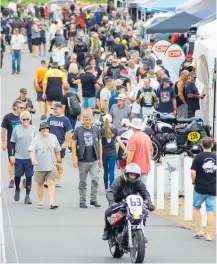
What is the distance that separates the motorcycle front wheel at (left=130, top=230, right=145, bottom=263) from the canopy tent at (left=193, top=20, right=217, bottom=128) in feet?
31.9

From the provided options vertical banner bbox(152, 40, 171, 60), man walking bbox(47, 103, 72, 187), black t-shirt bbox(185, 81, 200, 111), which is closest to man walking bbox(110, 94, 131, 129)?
man walking bbox(47, 103, 72, 187)

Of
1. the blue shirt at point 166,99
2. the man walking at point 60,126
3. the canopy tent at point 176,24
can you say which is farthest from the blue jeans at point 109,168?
the canopy tent at point 176,24

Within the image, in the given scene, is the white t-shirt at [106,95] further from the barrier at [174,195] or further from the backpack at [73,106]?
the barrier at [174,195]

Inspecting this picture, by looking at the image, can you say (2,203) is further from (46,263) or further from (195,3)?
(195,3)

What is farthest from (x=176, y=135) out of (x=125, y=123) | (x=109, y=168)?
(x=109, y=168)

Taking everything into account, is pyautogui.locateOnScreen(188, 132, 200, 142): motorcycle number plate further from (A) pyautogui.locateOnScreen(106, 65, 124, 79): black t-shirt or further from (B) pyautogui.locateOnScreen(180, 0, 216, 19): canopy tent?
(A) pyautogui.locateOnScreen(106, 65, 124, 79): black t-shirt

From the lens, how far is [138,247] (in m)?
14.4

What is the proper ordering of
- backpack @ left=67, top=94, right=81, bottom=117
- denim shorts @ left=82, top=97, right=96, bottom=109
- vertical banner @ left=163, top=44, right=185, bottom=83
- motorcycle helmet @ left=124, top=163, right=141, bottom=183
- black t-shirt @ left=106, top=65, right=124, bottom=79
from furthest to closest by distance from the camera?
1. vertical banner @ left=163, top=44, right=185, bottom=83
2. black t-shirt @ left=106, top=65, right=124, bottom=79
3. denim shorts @ left=82, top=97, right=96, bottom=109
4. backpack @ left=67, top=94, right=81, bottom=117
5. motorcycle helmet @ left=124, top=163, right=141, bottom=183

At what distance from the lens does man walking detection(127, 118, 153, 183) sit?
62.8ft

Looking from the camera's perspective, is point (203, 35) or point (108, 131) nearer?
point (108, 131)

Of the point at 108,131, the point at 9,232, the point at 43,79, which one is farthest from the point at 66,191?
the point at 43,79

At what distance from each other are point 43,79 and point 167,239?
42.1 feet

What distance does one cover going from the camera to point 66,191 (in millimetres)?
20922

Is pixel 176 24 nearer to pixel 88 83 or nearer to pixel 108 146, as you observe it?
pixel 88 83
